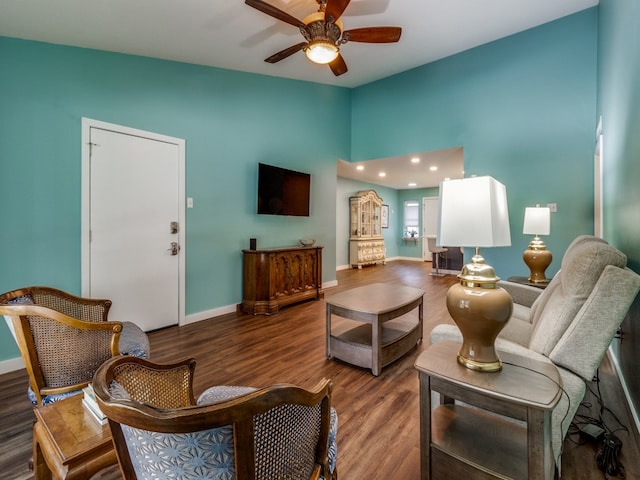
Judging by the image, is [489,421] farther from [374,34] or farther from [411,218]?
[411,218]

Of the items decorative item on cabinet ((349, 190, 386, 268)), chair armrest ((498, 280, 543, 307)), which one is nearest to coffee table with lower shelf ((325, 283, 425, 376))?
chair armrest ((498, 280, 543, 307))

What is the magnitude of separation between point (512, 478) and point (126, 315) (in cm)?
320

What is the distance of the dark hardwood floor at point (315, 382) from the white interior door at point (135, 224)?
0.39 m

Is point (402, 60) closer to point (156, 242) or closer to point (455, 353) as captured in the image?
point (156, 242)

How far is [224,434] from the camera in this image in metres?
0.62

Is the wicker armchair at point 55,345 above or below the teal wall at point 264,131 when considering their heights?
below

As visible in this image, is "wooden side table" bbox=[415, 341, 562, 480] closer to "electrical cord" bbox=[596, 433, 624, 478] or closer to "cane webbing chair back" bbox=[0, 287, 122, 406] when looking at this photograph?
"electrical cord" bbox=[596, 433, 624, 478]

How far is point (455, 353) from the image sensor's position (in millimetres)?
1355

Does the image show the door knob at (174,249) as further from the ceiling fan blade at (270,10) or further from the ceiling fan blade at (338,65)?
the ceiling fan blade at (338,65)

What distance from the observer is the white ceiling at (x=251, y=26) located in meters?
2.22

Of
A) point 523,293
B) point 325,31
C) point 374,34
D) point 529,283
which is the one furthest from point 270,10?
point 529,283

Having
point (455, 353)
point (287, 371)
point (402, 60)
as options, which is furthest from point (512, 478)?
point (402, 60)

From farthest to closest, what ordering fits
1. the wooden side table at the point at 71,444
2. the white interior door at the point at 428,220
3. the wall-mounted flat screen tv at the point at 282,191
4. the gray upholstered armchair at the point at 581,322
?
1. the white interior door at the point at 428,220
2. the wall-mounted flat screen tv at the point at 282,191
3. the gray upholstered armchair at the point at 581,322
4. the wooden side table at the point at 71,444

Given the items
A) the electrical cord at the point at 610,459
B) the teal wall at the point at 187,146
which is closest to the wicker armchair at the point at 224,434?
the electrical cord at the point at 610,459
